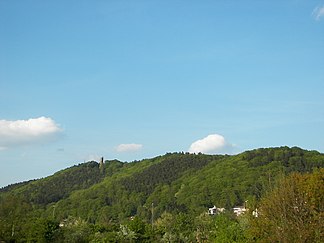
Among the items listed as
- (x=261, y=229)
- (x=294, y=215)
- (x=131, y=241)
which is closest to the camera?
(x=294, y=215)

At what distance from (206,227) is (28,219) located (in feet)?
83.2

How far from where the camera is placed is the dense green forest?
99.5 ft

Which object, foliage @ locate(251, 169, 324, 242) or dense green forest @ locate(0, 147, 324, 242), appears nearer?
foliage @ locate(251, 169, 324, 242)

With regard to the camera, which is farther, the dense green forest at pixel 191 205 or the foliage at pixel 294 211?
the dense green forest at pixel 191 205

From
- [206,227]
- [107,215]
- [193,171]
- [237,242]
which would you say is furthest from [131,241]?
[193,171]

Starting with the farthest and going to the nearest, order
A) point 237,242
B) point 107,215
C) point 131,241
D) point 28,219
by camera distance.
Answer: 1. point 107,215
2. point 131,241
3. point 28,219
4. point 237,242

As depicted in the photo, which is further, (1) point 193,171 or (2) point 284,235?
(1) point 193,171

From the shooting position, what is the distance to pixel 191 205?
13250 centimetres

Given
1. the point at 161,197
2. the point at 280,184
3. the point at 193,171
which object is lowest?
the point at 280,184

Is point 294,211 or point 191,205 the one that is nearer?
point 294,211

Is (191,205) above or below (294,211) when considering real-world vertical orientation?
above

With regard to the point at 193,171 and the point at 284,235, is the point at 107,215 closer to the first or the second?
the point at 193,171

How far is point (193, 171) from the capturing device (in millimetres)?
173750

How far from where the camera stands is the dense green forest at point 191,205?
99.5 ft
